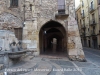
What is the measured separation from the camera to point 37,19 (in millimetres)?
8406

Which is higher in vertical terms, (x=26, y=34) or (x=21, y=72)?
(x=26, y=34)

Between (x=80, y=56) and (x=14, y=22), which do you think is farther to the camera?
(x=14, y=22)

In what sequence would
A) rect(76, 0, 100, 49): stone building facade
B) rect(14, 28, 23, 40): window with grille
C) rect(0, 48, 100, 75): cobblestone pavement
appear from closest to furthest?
rect(0, 48, 100, 75): cobblestone pavement < rect(14, 28, 23, 40): window with grille < rect(76, 0, 100, 49): stone building facade

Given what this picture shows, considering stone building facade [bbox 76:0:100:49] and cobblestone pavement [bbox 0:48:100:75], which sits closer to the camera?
cobblestone pavement [bbox 0:48:100:75]

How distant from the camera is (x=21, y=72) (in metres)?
4.41

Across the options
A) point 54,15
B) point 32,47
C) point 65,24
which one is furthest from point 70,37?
point 32,47

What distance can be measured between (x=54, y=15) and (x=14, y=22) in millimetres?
3282

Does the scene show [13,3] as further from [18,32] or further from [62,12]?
[62,12]

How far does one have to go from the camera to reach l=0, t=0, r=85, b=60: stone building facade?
26.1 ft

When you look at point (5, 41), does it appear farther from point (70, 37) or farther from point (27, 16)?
point (70, 37)

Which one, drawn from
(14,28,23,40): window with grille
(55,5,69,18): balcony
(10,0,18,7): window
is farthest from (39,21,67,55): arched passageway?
(10,0,18,7): window

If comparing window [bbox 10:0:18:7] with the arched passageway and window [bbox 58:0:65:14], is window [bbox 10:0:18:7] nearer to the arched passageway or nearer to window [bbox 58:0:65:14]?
the arched passageway

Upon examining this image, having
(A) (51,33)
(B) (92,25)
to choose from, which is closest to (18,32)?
(A) (51,33)

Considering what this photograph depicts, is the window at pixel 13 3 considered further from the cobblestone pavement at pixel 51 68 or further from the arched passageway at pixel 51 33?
the cobblestone pavement at pixel 51 68
